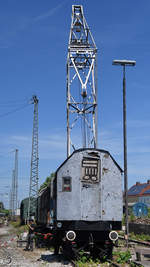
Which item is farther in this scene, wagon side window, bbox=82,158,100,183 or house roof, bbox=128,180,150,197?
house roof, bbox=128,180,150,197

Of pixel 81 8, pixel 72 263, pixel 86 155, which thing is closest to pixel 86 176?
pixel 86 155

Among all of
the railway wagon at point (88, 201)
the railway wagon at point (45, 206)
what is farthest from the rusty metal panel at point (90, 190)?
the railway wagon at point (45, 206)

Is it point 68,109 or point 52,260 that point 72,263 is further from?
point 68,109

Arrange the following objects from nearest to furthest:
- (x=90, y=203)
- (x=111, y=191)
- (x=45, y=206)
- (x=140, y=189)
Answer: (x=90, y=203)
(x=111, y=191)
(x=45, y=206)
(x=140, y=189)

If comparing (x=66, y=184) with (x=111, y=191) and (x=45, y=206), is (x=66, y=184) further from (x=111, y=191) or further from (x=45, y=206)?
(x=45, y=206)

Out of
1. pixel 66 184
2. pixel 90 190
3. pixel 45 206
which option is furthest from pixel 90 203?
pixel 45 206

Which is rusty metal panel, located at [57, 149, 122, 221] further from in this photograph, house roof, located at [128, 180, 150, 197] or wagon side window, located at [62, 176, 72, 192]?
house roof, located at [128, 180, 150, 197]

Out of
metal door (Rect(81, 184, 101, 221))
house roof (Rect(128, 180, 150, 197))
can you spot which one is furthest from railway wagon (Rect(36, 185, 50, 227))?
house roof (Rect(128, 180, 150, 197))

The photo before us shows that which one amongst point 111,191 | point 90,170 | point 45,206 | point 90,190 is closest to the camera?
point 90,190

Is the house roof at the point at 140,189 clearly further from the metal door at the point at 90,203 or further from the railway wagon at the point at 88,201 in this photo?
the metal door at the point at 90,203

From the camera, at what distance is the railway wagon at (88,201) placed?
469 inches

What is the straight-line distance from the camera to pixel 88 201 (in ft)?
39.7

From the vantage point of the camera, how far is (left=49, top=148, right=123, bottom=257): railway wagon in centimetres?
1191

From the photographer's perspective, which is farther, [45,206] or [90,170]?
[45,206]
